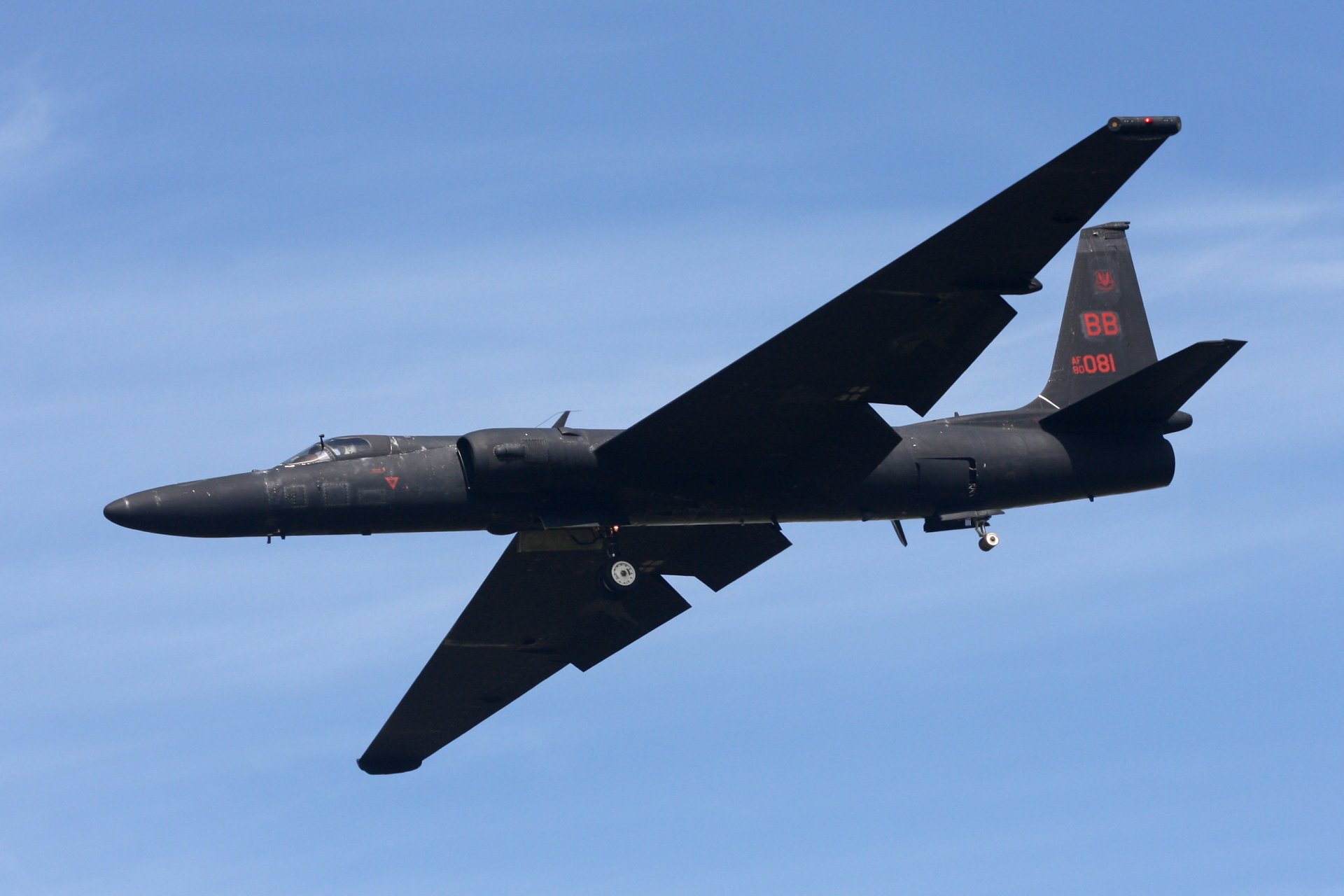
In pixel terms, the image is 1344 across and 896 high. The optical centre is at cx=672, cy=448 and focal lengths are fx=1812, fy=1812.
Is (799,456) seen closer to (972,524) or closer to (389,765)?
(972,524)

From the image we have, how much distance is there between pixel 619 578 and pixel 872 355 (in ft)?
19.9

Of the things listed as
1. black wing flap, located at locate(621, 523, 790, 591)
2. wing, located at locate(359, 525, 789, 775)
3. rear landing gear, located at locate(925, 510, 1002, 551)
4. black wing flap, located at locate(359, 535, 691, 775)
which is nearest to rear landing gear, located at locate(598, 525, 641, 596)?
wing, located at locate(359, 525, 789, 775)

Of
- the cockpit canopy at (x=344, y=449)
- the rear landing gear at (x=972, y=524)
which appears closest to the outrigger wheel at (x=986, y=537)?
the rear landing gear at (x=972, y=524)

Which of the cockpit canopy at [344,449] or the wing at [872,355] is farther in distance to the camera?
the cockpit canopy at [344,449]

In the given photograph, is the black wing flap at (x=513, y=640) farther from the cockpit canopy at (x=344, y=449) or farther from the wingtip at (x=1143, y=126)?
the wingtip at (x=1143, y=126)

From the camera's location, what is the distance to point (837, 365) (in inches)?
1195

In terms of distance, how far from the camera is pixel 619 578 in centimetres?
3212

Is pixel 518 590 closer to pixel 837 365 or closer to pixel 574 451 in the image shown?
pixel 574 451

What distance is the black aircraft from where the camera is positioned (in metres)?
29.0

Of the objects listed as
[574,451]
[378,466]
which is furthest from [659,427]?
[378,466]

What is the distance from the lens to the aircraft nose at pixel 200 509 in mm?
29828

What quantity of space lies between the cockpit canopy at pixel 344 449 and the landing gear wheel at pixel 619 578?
4.46 meters

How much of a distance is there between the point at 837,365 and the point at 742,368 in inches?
66.3

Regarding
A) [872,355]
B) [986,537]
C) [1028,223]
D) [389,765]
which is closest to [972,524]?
[986,537]
